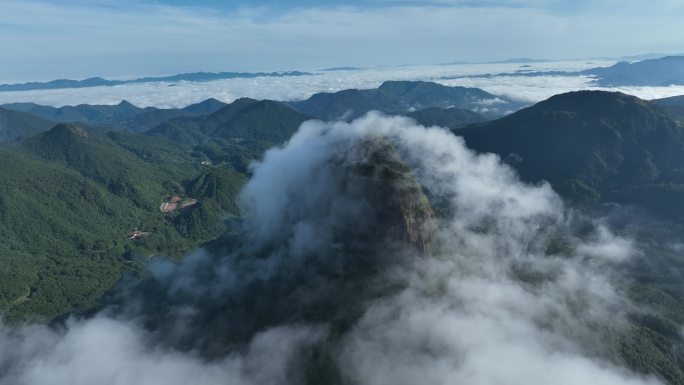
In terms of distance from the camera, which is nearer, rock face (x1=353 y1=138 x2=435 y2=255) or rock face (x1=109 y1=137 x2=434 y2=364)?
rock face (x1=109 y1=137 x2=434 y2=364)

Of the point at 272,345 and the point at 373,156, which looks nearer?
the point at 272,345

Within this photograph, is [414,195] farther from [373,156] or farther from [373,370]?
[373,370]

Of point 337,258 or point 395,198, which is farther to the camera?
point 337,258

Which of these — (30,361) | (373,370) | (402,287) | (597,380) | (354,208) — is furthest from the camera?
(30,361)

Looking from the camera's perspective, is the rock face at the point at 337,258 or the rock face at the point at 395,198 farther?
the rock face at the point at 395,198

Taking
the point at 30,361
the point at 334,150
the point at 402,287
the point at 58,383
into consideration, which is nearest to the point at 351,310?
the point at 402,287

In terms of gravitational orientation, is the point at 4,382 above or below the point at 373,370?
below

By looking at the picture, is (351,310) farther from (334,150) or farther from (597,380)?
(597,380)

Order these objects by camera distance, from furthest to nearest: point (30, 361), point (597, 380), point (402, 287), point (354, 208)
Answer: point (30, 361), point (354, 208), point (402, 287), point (597, 380)

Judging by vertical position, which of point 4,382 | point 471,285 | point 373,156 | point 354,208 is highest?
point 373,156

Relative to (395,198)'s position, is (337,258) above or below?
below
